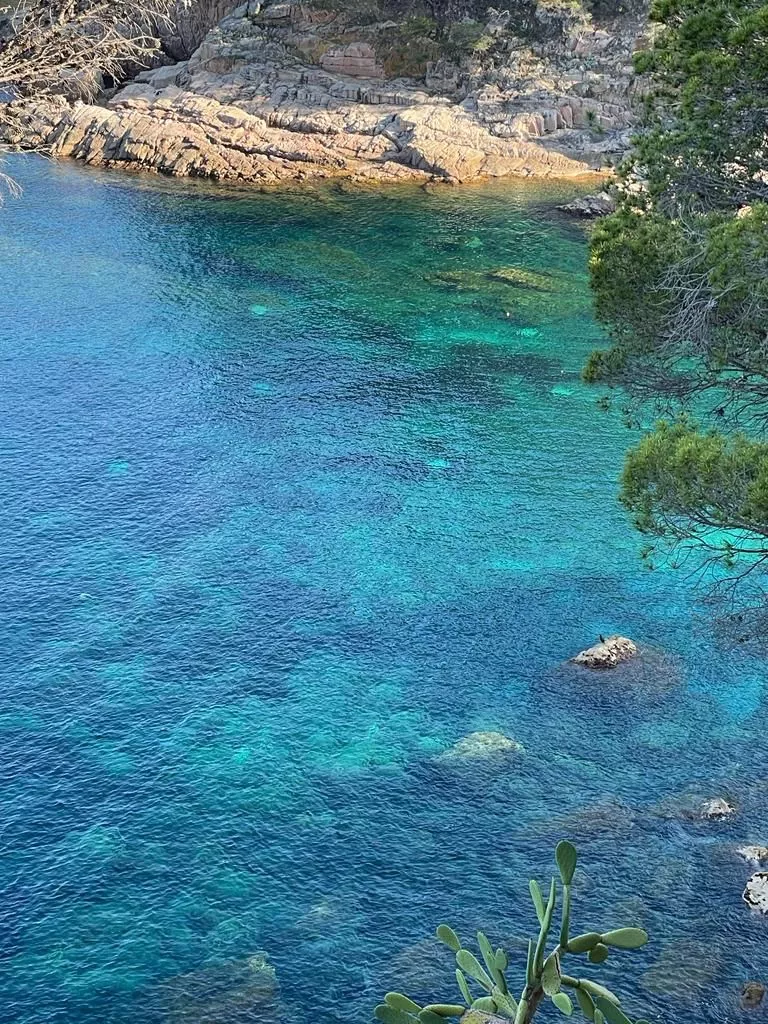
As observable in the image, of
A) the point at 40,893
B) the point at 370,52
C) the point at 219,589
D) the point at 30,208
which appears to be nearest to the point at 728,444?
the point at 40,893

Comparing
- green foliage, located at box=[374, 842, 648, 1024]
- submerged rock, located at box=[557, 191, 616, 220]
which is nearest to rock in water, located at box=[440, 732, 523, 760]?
green foliage, located at box=[374, 842, 648, 1024]

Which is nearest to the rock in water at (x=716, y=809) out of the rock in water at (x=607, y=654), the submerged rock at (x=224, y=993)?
the rock in water at (x=607, y=654)

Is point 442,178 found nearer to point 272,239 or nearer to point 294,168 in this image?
point 294,168

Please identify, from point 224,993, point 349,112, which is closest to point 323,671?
point 224,993

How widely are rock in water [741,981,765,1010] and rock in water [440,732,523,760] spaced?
34.3 ft

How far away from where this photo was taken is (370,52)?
108 m

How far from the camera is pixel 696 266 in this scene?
26.2 metres

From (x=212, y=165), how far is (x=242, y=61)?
49.3 ft

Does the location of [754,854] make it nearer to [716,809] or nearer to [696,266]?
[716,809]

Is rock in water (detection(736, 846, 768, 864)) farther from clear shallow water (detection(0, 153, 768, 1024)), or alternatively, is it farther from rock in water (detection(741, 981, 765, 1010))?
rock in water (detection(741, 981, 765, 1010))

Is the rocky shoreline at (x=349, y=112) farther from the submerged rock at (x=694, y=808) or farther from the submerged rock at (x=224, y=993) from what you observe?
the submerged rock at (x=224, y=993)

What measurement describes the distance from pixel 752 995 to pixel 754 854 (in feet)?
16.9

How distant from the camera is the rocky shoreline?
10019cm

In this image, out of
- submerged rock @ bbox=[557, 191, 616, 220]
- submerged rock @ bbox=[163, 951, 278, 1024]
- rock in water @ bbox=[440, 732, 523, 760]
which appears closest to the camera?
submerged rock @ bbox=[163, 951, 278, 1024]
